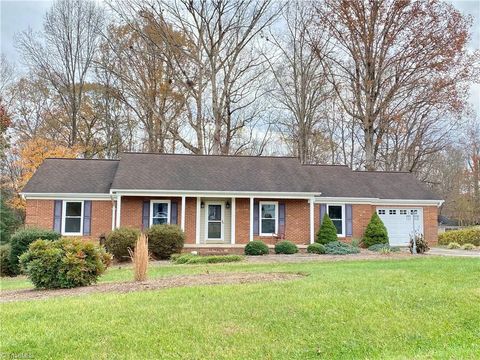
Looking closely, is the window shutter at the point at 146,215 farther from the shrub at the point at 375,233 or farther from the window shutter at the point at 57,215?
the shrub at the point at 375,233

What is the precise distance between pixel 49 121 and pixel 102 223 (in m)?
15.8

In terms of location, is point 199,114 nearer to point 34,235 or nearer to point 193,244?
point 193,244

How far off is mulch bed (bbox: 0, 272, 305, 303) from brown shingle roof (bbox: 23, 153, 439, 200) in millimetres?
10108

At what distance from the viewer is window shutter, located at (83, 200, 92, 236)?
829 inches

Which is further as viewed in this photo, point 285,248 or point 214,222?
point 214,222

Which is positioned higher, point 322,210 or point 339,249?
point 322,210

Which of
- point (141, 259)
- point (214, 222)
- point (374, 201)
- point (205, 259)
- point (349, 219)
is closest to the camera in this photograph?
point (141, 259)

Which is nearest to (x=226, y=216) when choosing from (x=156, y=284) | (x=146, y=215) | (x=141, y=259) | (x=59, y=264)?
(x=146, y=215)

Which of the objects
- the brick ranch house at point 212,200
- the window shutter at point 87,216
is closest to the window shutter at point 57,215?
the brick ranch house at point 212,200

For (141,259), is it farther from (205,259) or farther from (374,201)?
(374,201)

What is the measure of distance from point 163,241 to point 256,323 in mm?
12191

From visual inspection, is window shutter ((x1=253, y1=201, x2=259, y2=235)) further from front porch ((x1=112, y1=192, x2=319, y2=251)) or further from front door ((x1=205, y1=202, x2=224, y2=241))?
front door ((x1=205, y1=202, x2=224, y2=241))

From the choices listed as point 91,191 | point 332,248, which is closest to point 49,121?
point 91,191

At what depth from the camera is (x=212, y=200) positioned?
21859 millimetres
